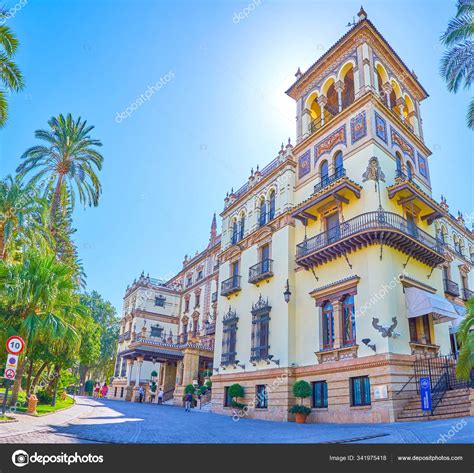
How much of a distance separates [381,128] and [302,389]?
47.2 ft

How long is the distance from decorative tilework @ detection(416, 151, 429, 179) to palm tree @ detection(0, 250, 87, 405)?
21.4 meters

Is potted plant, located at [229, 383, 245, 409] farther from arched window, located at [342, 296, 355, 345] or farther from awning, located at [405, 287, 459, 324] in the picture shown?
awning, located at [405, 287, 459, 324]

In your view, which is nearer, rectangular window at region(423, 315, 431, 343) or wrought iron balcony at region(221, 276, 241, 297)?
rectangular window at region(423, 315, 431, 343)

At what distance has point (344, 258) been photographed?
20.1m

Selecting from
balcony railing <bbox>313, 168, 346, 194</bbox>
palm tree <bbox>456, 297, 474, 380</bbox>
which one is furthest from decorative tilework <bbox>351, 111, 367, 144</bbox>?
palm tree <bbox>456, 297, 474, 380</bbox>

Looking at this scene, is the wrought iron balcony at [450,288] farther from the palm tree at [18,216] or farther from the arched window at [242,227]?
the palm tree at [18,216]

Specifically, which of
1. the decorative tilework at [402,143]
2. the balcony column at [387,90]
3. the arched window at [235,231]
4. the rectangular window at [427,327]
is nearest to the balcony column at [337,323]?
the rectangular window at [427,327]

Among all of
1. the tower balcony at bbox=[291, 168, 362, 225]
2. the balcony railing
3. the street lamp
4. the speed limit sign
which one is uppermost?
the balcony railing

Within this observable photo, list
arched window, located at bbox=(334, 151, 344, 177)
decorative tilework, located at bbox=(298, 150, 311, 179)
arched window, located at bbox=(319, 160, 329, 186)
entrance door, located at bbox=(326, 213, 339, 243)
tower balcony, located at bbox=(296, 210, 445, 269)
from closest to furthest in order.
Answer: tower balcony, located at bbox=(296, 210, 445, 269) < entrance door, located at bbox=(326, 213, 339, 243) < arched window, located at bbox=(334, 151, 344, 177) < arched window, located at bbox=(319, 160, 329, 186) < decorative tilework, located at bbox=(298, 150, 311, 179)

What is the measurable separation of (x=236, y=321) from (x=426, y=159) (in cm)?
1633

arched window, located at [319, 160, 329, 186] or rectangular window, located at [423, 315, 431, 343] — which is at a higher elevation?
arched window, located at [319, 160, 329, 186]

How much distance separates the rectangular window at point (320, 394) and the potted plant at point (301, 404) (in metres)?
0.50

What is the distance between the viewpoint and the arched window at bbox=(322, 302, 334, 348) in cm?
1975
